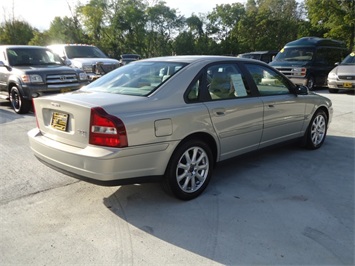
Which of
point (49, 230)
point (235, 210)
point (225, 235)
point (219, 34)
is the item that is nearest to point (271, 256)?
point (225, 235)

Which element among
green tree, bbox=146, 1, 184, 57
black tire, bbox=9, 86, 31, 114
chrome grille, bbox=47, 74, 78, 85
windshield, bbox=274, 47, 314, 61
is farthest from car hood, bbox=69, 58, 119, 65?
green tree, bbox=146, 1, 184, 57

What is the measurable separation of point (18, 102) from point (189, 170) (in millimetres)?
6579

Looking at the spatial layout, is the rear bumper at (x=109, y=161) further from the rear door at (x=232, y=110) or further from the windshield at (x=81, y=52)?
the windshield at (x=81, y=52)

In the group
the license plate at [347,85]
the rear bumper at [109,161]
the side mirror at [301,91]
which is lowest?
the license plate at [347,85]

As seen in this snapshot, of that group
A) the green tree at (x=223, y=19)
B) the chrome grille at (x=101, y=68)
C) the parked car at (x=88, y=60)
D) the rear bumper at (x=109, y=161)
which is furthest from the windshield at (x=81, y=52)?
the green tree at (x=223, y=19)

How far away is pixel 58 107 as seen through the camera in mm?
3277

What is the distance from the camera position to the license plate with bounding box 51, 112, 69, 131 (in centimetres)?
322

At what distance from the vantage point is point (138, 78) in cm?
372

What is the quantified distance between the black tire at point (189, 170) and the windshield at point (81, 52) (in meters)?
9.98

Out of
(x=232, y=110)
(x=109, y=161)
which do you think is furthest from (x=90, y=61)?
(x=109, y=161)

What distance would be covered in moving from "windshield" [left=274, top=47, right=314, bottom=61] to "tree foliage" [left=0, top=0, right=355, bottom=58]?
25.6 m

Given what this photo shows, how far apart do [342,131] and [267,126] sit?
3.10m

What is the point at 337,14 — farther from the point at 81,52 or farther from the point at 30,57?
the point at 30,57

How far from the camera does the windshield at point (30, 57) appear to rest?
887 centimetres
